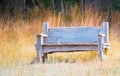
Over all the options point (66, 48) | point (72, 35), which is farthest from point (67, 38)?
point (66, 48)

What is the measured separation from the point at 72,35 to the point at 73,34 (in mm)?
30

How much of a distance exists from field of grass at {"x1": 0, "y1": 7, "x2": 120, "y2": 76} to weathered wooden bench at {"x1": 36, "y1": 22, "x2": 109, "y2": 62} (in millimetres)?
244

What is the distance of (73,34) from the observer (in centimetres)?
892

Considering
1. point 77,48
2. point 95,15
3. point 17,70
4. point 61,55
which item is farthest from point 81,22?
point 17,70

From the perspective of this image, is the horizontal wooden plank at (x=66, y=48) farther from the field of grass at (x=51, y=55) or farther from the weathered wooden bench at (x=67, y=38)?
the field of grass at (x=51, y=55)

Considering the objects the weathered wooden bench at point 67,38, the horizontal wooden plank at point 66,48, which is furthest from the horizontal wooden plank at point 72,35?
the horizontal wooden plank at point 66,48

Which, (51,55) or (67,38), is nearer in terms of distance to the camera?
(67,38)

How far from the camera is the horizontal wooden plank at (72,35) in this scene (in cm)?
887

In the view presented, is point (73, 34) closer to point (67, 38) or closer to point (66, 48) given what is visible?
point (67, 38)

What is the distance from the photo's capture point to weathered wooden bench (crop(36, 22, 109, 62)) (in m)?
8.27

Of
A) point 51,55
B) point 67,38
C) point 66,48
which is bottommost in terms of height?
point 51,55

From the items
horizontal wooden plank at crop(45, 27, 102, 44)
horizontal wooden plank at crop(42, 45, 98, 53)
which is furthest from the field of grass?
horizontal wooden plank at crop(45, 27, 102, 44)

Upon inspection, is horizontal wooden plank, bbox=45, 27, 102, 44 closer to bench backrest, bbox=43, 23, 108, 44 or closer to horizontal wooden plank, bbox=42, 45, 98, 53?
bench backrest, bbox=43, 23, 108, 44

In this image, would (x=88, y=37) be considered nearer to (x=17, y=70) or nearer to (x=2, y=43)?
(x=2, y=43)
